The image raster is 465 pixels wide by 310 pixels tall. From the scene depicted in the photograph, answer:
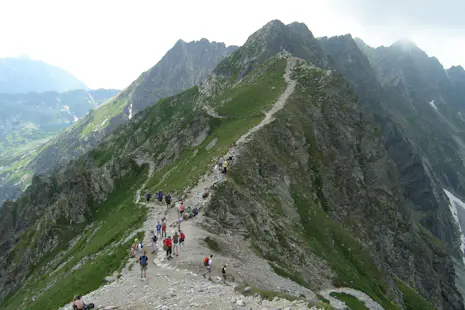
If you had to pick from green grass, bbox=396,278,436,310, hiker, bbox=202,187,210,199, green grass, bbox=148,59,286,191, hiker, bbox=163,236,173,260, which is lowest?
green grass, bbox=396,278,436,310

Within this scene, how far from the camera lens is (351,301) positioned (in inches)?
1829

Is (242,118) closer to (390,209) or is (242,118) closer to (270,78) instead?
(270,78)

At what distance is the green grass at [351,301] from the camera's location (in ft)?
149

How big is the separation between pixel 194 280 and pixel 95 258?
2255 cm

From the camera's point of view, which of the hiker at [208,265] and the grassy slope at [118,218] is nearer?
the hiker at [208,265]

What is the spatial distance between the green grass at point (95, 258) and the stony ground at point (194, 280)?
2.66 metres

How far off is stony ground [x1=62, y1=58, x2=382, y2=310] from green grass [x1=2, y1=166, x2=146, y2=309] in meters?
2.66

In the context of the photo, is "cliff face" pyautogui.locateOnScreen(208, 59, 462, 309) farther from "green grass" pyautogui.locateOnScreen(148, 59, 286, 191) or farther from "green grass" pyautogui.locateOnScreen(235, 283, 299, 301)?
"green grass" pyautogui.locateOnScreen(235, 283, 299, 301)

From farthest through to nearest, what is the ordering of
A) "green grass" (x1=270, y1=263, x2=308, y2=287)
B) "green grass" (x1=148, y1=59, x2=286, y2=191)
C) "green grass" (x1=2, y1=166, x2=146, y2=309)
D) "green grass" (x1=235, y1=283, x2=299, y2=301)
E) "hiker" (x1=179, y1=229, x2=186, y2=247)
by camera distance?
1. "green grass" (x1=148, y1=59, x2=286, y2=191)
2. "green grass" (x1=270, y1=263, x2=308, y2=287)
3. "green grass" (x1=2, y1=166, x2=146, y2=309)
4. "hiker" (x1=179, y1=229, x2=186, y2=247)
5. "green grass" (x1=235, y1=283, x2=299, y2=301)

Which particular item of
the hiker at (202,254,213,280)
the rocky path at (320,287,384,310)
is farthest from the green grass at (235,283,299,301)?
the rocky path at (320,287,384,310)

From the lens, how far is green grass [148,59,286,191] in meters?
60.1

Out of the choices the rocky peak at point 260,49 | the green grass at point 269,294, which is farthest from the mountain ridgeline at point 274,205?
the rocky peak at point 260,49

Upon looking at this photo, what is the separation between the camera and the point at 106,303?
25719 millimetres

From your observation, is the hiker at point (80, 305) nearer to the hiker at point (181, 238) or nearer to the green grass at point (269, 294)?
the hiker at point (181, 238)
